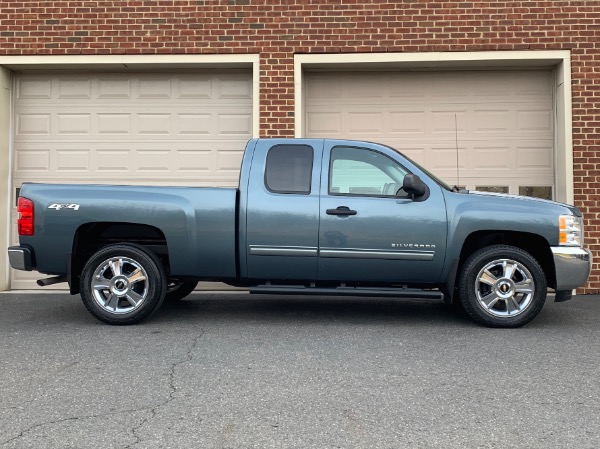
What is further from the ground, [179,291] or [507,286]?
[507,286]

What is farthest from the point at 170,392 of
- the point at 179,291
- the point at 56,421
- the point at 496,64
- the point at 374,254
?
the point at 496,64

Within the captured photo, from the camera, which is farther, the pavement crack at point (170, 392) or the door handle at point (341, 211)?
the door handle at point (341, 211)

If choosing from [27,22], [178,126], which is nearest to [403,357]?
[178,126]

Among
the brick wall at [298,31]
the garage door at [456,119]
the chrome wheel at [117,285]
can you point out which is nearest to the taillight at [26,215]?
the chrome wheel at [117,285]

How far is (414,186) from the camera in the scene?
600cm

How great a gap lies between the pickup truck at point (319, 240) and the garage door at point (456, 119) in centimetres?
329

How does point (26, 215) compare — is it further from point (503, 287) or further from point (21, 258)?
point (503, 287)

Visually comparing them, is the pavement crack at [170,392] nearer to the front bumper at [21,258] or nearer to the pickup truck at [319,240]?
the pickup truck at [319,240]

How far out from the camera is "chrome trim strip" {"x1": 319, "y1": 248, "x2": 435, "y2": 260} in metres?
6.09

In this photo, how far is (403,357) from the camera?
195 inches

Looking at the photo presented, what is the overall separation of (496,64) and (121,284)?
6.45 meters

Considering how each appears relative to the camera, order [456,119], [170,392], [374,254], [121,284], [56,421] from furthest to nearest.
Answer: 1. [456,119]
2. [121,284]
3. [374,254]
4. [170,392]
5. [56,421]

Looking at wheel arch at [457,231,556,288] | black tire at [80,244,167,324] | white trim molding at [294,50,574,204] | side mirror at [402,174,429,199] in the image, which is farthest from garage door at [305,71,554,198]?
black tire at [80,244,167,324]

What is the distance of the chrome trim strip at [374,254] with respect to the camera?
20.0ft
